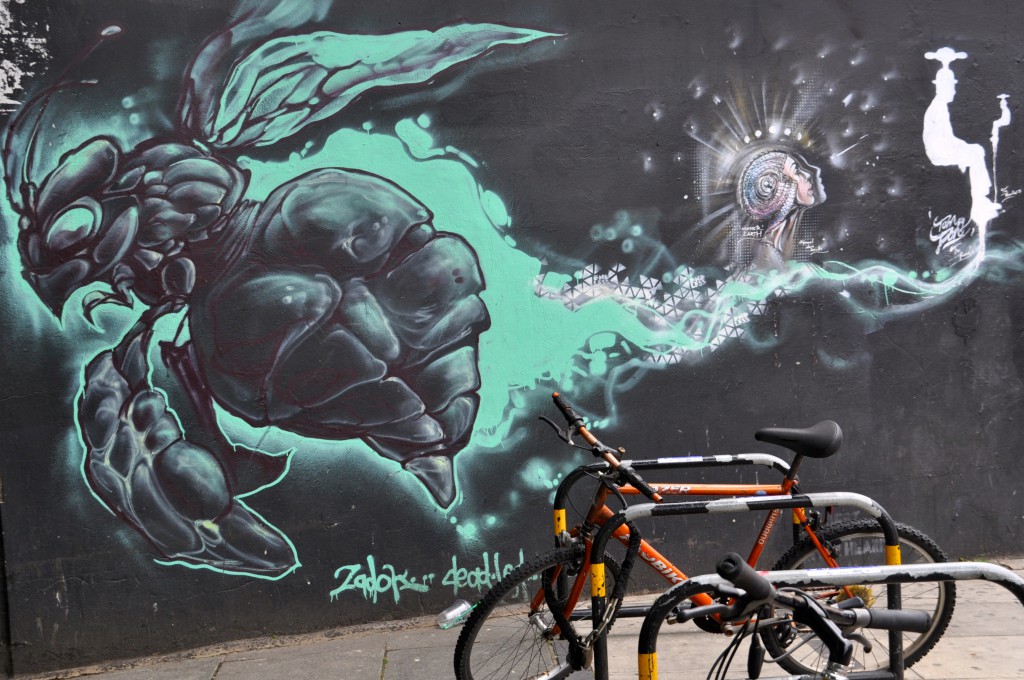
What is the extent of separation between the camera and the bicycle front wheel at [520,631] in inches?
143

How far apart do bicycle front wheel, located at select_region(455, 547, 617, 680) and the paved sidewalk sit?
0.49 meters

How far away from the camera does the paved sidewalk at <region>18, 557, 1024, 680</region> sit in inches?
166

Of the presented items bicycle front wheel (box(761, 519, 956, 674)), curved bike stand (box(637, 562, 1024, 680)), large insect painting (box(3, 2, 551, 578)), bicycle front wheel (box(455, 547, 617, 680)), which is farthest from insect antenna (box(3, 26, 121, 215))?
bicycle front wheel (box(761, 519, 956, 674))

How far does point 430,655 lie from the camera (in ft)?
15.1

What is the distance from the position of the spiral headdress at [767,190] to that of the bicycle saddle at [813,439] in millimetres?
1860

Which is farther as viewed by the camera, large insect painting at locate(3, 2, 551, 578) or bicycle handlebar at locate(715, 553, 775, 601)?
large insect painting at locate(3, 2, 551, 578)

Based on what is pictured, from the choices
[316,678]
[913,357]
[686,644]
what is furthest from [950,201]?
[316,678]

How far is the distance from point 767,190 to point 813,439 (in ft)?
6.78
